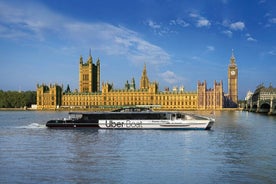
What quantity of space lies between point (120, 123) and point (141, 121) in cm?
261

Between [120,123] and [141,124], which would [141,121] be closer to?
[141,124]

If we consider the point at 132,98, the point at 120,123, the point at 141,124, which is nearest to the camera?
the point at 141,124

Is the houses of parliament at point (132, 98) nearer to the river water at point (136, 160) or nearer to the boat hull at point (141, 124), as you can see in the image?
the boat hull at point (141, 124)

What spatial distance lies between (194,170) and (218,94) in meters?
167

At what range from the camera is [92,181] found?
20719 mm

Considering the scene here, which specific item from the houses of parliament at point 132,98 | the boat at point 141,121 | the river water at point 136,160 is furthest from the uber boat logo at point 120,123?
the houses of parliament at point 132,98

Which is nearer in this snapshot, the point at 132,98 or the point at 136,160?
the point at 136,160

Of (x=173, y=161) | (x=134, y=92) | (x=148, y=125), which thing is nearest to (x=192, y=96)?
(x=134, y=92)

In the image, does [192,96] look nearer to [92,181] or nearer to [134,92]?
[134,92]

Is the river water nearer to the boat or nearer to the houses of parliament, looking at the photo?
the boat

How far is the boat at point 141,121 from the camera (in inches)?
1974

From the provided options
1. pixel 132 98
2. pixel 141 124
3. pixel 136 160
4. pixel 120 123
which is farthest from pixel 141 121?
pixel 132 98

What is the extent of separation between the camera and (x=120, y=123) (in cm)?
5153

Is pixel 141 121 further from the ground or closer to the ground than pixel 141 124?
further from the ground
